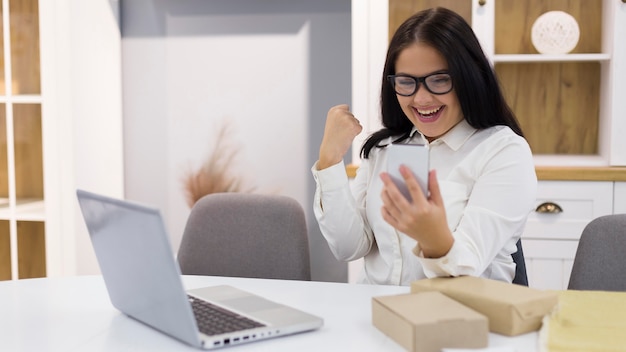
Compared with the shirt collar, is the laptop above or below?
below

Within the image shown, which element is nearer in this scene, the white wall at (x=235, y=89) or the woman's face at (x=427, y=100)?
the woman's face at (x=427, y=100)

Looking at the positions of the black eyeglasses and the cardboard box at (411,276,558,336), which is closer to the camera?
the cardboard box at (411,276,558,336)

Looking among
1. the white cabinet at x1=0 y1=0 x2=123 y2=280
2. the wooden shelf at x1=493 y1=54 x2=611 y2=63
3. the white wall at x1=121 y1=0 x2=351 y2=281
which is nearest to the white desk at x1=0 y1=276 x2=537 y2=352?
the white cabinet at x1=0 y1=0 x2=123 y2=280

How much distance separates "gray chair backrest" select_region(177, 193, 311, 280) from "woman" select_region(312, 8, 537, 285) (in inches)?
10.1

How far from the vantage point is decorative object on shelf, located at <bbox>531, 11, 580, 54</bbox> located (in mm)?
3004

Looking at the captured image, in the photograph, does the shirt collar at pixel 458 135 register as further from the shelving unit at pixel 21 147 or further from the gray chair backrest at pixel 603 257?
the shelving unit at pixel 21 147

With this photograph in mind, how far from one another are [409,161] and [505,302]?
28 centimetres

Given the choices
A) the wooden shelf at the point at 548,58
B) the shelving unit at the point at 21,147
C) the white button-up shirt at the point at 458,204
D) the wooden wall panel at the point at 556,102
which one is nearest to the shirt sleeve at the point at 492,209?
the white button-up shirt at the point at 458,204

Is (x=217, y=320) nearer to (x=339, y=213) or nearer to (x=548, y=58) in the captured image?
(x=339, y=213)

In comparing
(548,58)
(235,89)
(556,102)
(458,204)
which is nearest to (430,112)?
(458,204)

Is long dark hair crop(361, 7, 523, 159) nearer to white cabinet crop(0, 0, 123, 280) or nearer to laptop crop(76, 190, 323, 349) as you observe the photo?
laptop crop(76, 190, 323, 349)

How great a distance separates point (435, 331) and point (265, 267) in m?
1.06

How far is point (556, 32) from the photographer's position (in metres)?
3.01

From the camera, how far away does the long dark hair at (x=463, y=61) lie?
182 centimetres
